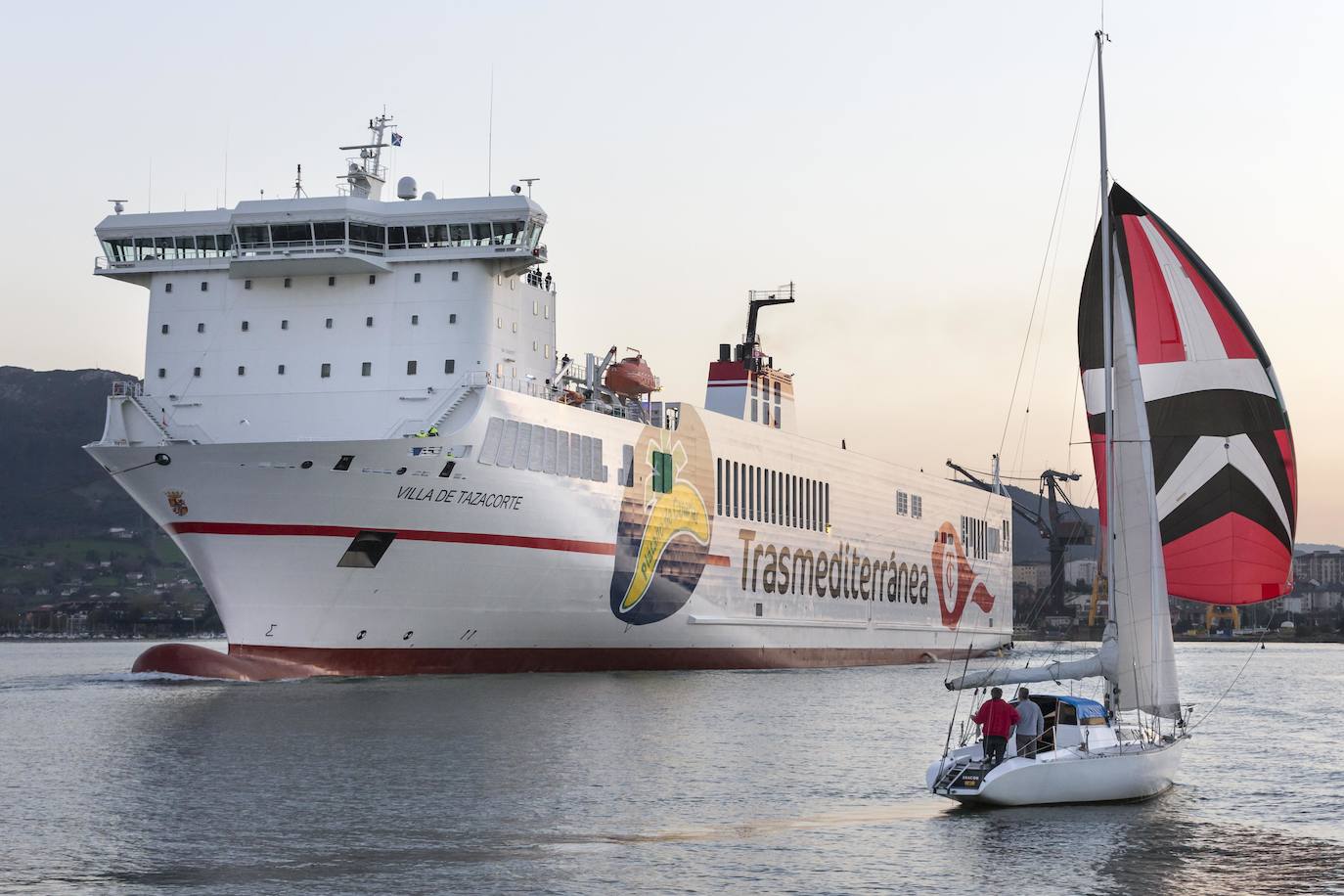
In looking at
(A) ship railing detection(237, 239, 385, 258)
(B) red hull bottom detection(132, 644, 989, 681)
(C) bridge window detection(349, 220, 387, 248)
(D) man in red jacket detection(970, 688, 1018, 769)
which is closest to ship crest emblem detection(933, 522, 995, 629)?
(B) red hull bottom detection(132, 644, 989, 681)

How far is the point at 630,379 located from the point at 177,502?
15566 millimetres

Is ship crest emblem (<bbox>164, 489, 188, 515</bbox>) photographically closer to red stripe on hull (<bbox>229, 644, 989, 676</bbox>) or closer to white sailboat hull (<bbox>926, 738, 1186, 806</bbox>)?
red stripe on hull (<bbox>229, 644, 989, 676</bbox>)

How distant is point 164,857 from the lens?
55.5 ft

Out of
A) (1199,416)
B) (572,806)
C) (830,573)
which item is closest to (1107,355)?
(1199,416)

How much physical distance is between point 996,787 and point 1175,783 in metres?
5.90

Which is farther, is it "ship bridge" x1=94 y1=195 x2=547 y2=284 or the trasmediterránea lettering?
the trasmediterránea lettering

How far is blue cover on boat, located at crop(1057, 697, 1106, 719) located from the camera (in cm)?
2077

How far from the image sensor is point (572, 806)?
2095 cm

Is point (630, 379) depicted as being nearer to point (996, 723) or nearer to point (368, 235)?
point (368, 235)

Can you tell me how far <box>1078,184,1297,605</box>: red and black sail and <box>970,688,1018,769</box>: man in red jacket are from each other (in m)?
4.79

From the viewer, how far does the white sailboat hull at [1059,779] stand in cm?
2022

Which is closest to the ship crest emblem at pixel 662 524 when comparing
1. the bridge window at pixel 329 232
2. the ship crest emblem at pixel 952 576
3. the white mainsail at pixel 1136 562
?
the bridge window at pixel 329 232

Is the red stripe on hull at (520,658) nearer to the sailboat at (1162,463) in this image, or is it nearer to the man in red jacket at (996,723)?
the sailboat at (1162,463)

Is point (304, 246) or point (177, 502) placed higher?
point (304, 246)
